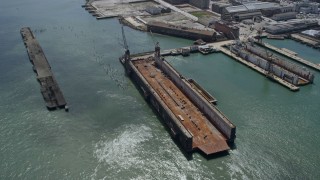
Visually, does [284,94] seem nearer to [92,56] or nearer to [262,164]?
[262,164]

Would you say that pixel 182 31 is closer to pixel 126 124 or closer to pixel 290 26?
pixel 290 26

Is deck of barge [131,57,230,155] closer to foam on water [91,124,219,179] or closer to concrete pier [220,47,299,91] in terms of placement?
foam on water [91,124,219,179]

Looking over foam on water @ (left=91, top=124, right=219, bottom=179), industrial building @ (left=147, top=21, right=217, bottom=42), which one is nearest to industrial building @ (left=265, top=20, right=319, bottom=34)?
industrial building @ (left=147, top=21, right=217, bottom=42)

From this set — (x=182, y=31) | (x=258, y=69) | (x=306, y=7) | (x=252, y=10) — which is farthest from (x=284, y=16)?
(x=258, y=69)

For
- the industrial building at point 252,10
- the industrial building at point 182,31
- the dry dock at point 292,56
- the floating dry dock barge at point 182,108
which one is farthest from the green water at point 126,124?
the industrial building at point 252,10

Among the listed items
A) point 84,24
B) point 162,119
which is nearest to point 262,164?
point 162,119

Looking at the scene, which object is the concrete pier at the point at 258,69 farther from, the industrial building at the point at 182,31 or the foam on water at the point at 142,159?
the foam on water at the point at 142,159
